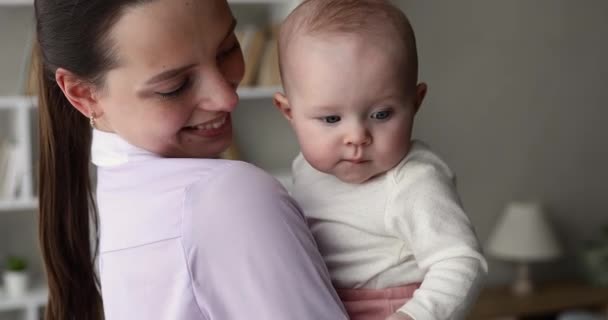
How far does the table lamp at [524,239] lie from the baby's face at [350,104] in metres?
3.70

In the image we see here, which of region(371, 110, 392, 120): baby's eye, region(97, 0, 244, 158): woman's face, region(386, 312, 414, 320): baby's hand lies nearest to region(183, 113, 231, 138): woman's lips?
region(97, 0, 244, 158): woman's face

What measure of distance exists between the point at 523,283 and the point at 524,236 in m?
0.28

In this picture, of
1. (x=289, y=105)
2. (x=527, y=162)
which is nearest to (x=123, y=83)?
(x=289, y=105)

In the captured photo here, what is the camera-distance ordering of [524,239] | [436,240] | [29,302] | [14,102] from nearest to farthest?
[436,240]
[14,102]
[29,302]
[524,239]

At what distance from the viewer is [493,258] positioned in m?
5.07

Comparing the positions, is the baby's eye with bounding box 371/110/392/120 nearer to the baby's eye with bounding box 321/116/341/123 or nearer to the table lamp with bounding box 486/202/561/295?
the baby's eye with bounding box 321/116/341/123

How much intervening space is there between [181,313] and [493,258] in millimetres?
4149

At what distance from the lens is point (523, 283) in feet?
16.1

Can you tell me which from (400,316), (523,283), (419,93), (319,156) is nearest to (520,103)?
(523,283)

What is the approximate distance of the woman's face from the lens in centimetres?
115

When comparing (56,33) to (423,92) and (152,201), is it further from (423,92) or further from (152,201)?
(423,92)

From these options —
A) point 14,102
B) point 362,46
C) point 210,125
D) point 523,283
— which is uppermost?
point 362,46

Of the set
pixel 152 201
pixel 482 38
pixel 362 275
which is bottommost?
pixel 482 38

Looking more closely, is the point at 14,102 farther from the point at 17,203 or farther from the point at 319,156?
the point at 319,156
